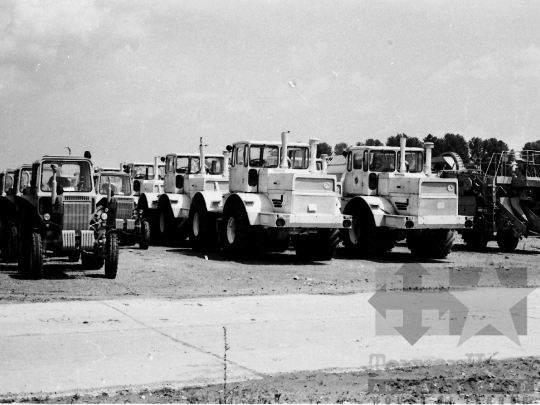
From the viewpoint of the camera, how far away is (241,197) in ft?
59.2

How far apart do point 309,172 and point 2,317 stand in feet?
32.8

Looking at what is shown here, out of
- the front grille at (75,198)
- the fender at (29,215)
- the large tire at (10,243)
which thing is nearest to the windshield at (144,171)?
the large tire at (10,243)

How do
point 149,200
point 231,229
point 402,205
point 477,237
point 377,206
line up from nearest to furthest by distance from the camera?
point 231,229
point 402,205
point 377,206
point 477,237
point 149,200

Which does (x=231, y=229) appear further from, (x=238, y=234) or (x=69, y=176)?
(x=69, y=176)

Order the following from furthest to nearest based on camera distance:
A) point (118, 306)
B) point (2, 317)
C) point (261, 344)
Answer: point (118, 306) < point (2, 317) < point (261, 344)

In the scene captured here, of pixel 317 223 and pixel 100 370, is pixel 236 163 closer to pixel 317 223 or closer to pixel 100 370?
pixel 317 223

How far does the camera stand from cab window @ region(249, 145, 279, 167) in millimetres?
18734

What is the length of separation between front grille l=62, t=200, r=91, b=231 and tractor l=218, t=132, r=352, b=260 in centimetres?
463

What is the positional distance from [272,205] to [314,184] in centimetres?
109

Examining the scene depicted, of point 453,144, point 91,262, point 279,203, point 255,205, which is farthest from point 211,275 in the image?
point 453,144

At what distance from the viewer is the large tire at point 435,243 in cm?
1947

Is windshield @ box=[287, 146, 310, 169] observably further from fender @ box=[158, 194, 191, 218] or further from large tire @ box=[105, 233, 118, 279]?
large tire @ box=[105, 233, 118, 279]

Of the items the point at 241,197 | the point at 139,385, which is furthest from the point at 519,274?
the point at 139,385

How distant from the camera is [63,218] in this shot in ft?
45.5
